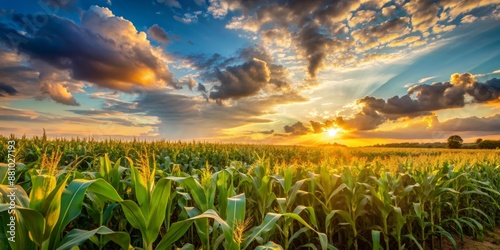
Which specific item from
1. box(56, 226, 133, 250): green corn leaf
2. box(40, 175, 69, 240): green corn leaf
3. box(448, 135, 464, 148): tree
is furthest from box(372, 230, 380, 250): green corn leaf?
box(448, 135, 464, 148): tree

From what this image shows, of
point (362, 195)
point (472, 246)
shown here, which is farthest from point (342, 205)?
point (472, 246)

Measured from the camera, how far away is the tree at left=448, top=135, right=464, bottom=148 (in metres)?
85.4

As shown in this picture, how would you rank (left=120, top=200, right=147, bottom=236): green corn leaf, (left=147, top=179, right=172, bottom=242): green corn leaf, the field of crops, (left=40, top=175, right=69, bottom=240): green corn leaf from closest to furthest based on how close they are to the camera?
(left=40, top=175, right=69, bottom=240): green corn leaf < the field of crops < (left=120, top=200, right=147, bottom=236): green corn leaf < (left=147, top=179, right=172, bottom=242): green corn leaf

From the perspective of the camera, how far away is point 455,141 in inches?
3457

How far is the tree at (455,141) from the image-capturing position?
8544cm

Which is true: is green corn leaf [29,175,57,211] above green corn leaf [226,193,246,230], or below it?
above

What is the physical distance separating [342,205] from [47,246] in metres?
5.26

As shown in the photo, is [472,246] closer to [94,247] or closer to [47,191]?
[94,247]

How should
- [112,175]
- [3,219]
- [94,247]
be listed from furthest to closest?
[94,247] < [112,175] < [3,219]

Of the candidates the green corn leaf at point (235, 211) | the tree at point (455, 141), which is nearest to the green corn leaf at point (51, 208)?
the green corn leaf at point (235, 211)

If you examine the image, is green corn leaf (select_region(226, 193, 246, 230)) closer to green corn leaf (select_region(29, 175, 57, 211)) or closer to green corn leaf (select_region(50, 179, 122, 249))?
green corn leaf (select_region(50, 179, 122, 249))

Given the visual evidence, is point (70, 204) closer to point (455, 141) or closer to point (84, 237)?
point (84, 237)

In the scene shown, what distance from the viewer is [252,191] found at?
596 cm

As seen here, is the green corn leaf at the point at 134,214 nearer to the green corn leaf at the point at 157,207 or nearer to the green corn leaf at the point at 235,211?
the green corn leaf at the point at 157,207
